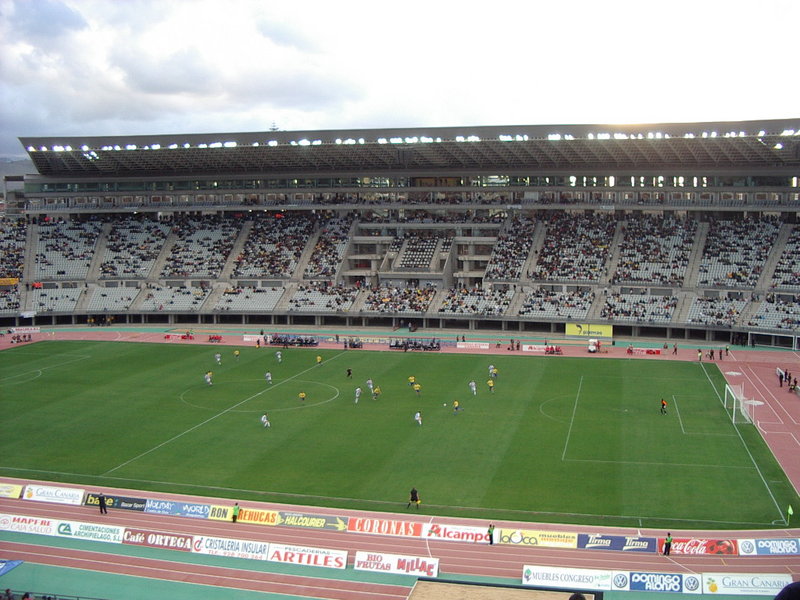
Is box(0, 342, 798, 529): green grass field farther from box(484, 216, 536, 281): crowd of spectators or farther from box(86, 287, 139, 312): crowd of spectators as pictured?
box(86, 287, 139, 312): crowd of spectators

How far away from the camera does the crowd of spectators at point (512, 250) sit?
78.9 metres

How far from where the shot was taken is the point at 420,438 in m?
40.5

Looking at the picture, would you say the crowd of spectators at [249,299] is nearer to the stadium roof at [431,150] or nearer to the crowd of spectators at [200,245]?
the crowd of spectators at [200,245]

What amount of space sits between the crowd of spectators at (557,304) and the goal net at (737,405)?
24.6 meters

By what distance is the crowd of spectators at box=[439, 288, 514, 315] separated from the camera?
74.6 m

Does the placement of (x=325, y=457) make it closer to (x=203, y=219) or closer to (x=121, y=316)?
(x=121, y=316)

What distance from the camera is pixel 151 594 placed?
2538 centimetres

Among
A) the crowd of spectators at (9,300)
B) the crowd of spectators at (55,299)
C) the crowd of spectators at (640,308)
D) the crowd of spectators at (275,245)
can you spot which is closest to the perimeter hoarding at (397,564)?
the crowd of spectators at (640,308)

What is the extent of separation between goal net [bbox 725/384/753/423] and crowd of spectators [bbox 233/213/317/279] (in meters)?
50.3

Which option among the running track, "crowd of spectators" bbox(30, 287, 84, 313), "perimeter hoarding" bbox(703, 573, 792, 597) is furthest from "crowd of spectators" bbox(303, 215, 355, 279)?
"perimeter hoarding" bbox(703, 573, 792, 597)

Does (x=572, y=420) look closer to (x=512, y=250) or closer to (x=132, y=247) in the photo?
(x=512, y=250)

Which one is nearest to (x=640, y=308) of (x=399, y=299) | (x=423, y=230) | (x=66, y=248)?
(x=399, y=299)

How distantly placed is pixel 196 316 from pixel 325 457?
48.6 metres

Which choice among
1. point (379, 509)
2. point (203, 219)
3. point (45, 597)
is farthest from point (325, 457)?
point (203, 219)
